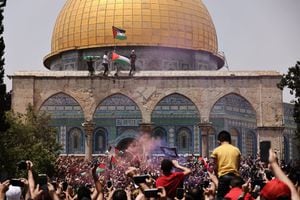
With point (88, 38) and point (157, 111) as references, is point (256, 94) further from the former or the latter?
point (88, 38)

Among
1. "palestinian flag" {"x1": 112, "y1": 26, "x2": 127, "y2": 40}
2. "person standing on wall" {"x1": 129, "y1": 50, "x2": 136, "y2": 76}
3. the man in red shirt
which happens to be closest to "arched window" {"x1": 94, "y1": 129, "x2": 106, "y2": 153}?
"person standing on wall" {"x1": 129, "y1": 50, "x2": 136, "y2": 76}

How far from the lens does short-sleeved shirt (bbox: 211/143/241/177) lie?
9.33 m

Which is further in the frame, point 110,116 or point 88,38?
point 88,38

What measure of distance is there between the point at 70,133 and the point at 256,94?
9792mm

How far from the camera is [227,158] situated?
9344 millimetres

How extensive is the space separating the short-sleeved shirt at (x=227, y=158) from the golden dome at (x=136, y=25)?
36.1 metres

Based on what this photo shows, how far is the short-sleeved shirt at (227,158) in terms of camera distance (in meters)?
9.33

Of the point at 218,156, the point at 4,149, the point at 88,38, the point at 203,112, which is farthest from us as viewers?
the point at 88,38

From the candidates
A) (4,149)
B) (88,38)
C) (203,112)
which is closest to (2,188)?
(4,149)

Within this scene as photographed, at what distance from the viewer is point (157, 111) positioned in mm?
40344

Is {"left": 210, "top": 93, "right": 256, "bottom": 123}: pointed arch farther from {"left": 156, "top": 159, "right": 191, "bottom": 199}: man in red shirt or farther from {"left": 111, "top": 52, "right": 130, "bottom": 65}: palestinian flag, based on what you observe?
{"left": 156, "top": 159, "right": 191, "bottom": 199}: man in red shirt

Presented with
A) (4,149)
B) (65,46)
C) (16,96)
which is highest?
(65,46)

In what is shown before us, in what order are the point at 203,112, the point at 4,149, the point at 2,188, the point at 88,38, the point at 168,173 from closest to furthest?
1. the point at 2,188
2. the point at 168,173
3. the point at 4,149
4. the point at 203,112
5. the point at 88,38

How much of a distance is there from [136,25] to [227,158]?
3733 centimetres
